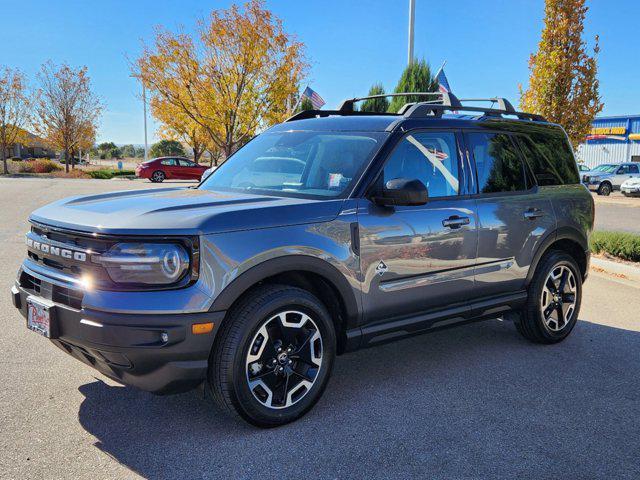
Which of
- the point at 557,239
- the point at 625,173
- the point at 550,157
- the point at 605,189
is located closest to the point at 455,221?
the point at 557,239

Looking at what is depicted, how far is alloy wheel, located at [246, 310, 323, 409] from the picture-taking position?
3.39 meters

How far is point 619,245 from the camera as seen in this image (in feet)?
30.6


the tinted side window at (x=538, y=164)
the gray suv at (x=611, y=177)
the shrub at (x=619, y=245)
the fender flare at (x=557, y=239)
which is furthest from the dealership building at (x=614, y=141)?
the tinted side window at (x=538, y=164)

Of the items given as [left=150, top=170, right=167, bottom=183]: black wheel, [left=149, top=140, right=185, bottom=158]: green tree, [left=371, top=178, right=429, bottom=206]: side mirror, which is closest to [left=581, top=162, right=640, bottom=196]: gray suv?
[left=150, top=170, right=167, bottom=183]: black wheel

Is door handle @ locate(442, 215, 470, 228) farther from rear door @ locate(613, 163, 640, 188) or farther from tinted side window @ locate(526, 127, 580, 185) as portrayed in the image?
rear door @ locate(613, 163, 640, 188)

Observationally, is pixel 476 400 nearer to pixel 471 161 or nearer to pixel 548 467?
pixel 548 467

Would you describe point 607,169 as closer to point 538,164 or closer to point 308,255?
point 538,164

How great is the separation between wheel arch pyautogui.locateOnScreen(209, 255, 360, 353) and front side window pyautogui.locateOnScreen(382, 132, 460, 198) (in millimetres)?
833

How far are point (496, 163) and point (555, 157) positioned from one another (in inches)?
36.1

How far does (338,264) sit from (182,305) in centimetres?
104

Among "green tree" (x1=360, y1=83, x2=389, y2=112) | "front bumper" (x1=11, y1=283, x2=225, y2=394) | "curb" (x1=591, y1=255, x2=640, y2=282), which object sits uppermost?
"green tree" (x1=360, y1=83, x2=389, y2=112)

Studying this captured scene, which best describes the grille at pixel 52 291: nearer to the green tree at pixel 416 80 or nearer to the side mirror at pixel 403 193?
the side mirror at pixel 403 193

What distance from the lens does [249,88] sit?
1059 inches

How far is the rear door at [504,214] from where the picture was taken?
4.57 metres
